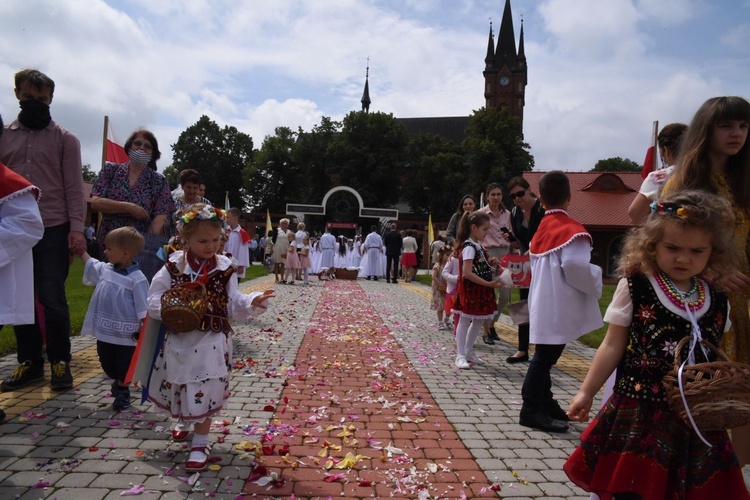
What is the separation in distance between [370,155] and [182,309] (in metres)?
57.0

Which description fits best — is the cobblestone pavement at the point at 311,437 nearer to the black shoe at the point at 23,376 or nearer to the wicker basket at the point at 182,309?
the black shoe at the point at 23,376

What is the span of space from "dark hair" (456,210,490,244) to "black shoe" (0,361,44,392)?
179 inches

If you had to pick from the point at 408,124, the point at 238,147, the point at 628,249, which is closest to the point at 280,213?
the point at 238,147

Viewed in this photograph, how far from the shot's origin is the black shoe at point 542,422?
4.14 m

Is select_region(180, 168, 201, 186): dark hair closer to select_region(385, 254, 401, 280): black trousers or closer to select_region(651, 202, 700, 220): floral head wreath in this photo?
select_region(651, 202, 700, 220): floral head wreath

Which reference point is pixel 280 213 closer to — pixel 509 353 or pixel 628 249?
pixel 509 353

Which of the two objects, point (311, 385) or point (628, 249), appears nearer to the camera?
point (628, 249)

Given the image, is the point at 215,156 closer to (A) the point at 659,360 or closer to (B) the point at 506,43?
(B) the point at 506,43

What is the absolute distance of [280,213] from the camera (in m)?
63.5

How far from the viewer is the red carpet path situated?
3041 mm

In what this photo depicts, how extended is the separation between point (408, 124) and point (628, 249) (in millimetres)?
92888

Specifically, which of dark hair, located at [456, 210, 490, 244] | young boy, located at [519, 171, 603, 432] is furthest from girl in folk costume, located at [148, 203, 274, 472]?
dark hair, located at [456, 210, 490, 244]

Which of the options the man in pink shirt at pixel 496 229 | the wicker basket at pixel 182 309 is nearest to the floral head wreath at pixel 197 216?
the wicker basket at pixel 182 309

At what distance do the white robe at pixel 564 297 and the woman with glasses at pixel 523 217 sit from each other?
2.01 m
